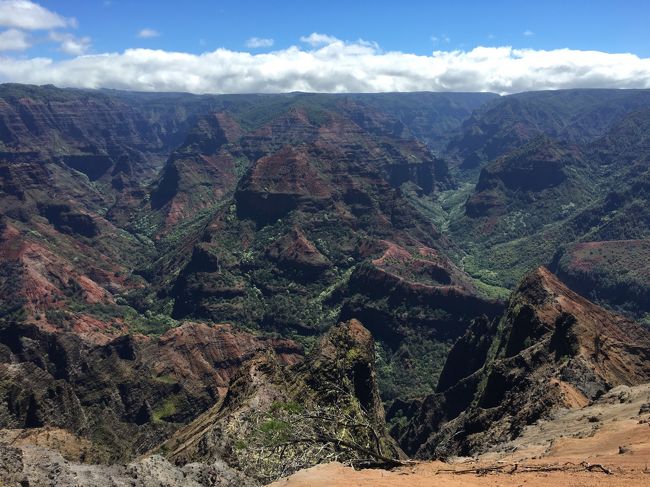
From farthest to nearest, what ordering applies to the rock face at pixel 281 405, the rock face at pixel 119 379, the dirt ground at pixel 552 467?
the rock face at pixel 119 379 < the rock face at pixel 281 405 < the dirt ground at pixel 552 467

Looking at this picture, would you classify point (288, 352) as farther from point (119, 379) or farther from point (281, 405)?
point (281, 405)

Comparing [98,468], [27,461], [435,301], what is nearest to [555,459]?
[98,468]

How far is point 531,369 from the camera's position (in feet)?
224

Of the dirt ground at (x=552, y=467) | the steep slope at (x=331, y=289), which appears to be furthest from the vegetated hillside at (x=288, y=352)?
the dirt ground at (x=552, y=467)

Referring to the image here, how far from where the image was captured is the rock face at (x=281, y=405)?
42.8m

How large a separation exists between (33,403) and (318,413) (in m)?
65.5

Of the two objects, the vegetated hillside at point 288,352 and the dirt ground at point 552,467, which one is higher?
the dirt ground at point 552,467

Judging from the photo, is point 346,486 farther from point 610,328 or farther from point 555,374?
point 610,328

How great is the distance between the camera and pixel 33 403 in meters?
76.6

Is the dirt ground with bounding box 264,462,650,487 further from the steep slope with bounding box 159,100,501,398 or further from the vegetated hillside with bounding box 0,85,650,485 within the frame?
the steep slope with bounding box 159,100,501,398

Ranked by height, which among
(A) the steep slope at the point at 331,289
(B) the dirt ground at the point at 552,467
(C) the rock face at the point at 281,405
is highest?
(B) the dirt ground at the point at 552,467

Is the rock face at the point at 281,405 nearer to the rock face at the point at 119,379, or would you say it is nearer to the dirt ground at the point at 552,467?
the dirt ground at the point at 552,467

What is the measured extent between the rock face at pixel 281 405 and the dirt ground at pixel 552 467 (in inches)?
70.1

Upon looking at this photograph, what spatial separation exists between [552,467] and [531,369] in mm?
43124
